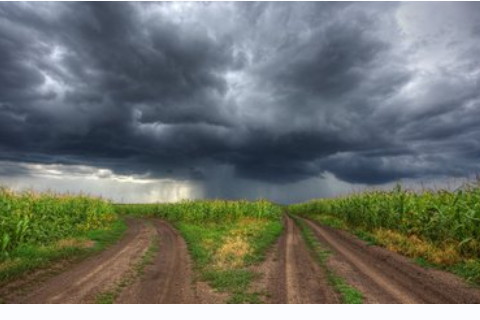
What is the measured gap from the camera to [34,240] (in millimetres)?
20156

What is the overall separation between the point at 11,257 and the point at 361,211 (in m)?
24.9

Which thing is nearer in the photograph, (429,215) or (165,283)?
(165,283)

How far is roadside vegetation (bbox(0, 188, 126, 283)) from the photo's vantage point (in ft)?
53.4

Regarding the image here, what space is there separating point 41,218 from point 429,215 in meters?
21.5

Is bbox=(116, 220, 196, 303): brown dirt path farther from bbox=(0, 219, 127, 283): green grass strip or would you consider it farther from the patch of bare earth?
bbox=(0, 219, 127, 283): green grass strip

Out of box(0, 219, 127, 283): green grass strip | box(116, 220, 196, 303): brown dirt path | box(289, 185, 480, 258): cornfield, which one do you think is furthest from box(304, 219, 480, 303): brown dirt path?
box(0, 219, 127, 283): green grass strip

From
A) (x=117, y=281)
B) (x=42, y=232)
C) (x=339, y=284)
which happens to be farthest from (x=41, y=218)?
(x=339, y=284)

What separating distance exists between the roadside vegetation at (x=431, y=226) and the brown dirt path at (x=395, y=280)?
898 mm

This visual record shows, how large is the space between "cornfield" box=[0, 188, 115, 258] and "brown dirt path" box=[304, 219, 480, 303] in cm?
1365

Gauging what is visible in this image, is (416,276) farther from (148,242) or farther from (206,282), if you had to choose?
(148,242)

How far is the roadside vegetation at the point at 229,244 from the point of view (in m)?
12.8

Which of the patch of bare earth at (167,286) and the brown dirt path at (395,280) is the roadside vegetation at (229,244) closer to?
the patch of bare earth at (167,286)

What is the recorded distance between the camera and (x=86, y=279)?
13422mm

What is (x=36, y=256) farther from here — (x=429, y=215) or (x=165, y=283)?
(x=429, y=215)
